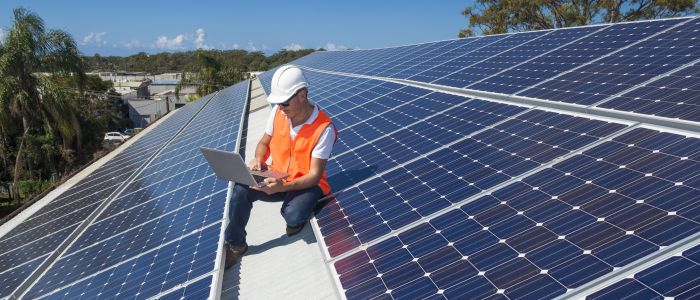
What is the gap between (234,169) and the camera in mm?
5941

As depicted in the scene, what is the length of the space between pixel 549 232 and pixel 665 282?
1.19 m

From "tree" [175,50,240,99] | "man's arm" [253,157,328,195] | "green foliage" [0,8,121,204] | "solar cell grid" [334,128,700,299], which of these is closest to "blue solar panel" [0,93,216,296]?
"man's arm" [253,157,328,195]

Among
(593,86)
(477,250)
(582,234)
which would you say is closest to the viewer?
(582,234)

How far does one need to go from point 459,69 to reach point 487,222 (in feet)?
34.0

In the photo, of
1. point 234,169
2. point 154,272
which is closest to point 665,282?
point 234,169

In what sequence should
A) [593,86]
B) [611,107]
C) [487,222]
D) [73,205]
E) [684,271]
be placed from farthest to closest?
[73,205] < [593,86] < [611,107] < [487,222] < [684,271]

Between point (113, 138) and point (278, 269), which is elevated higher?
point (278, 269)

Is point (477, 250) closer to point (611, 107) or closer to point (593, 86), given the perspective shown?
point (611, 107)

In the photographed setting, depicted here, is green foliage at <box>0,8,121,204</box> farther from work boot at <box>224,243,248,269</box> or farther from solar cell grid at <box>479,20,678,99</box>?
solar cell grid at <box>479,20,678,99</box>

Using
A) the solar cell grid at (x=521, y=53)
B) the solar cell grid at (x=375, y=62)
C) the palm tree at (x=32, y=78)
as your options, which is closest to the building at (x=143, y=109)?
the palm tree at (x=32, y=78)

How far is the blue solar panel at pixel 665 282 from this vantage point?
3064 mm

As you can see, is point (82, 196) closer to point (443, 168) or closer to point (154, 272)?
point (154, 272)

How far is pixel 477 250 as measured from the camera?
178 inches

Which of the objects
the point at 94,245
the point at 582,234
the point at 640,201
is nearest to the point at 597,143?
the point at 640,201
